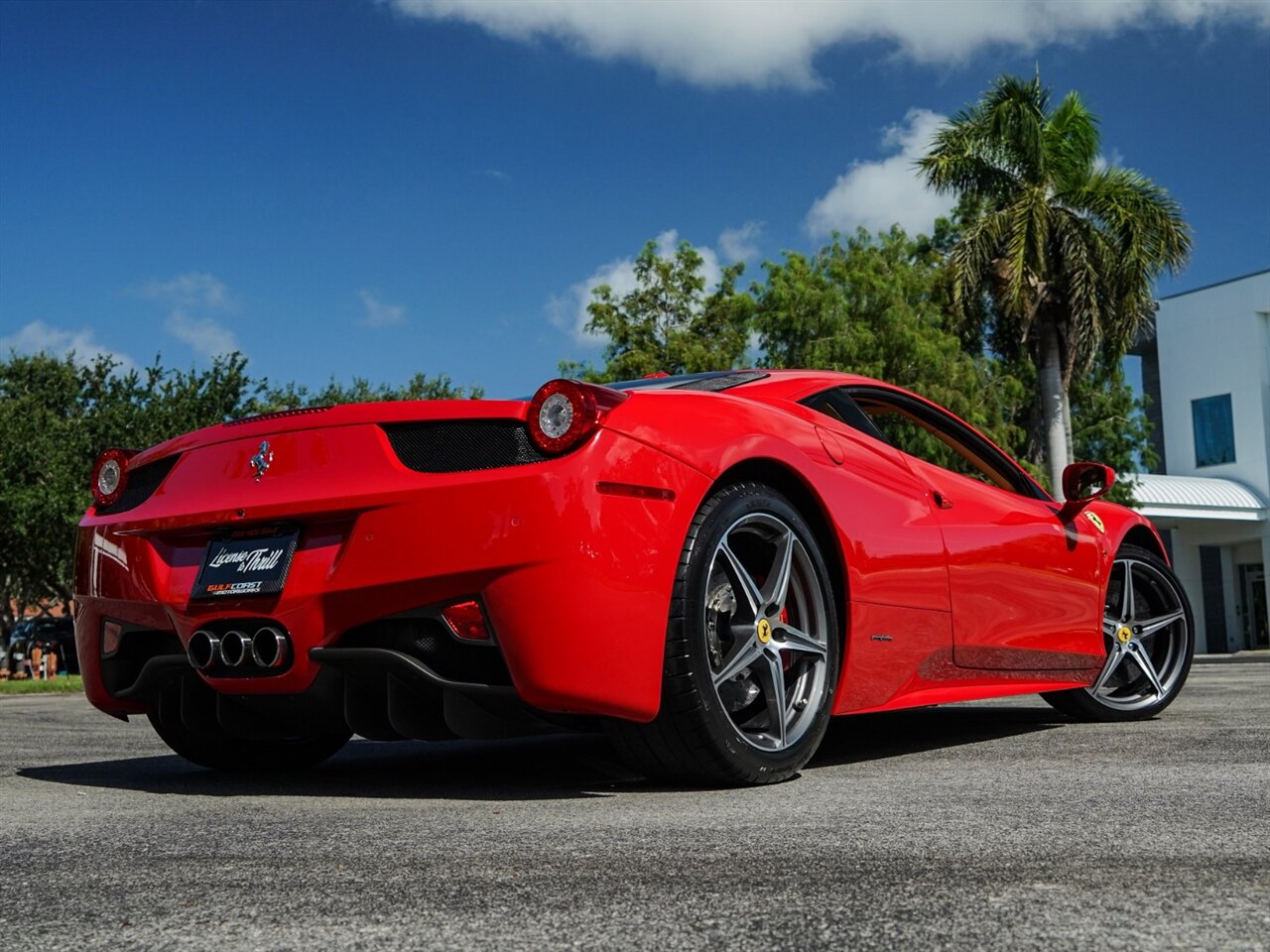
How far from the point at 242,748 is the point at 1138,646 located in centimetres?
378

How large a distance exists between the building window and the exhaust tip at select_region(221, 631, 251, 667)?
131 feet

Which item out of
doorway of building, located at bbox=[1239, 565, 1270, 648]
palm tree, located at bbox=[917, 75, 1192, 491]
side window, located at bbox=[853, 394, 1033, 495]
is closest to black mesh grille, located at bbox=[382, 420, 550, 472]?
side window, located at bbox=[853, 394, 1033, 495]

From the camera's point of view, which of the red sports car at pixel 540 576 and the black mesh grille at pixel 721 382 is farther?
the black mesh grille at pixel 721 382

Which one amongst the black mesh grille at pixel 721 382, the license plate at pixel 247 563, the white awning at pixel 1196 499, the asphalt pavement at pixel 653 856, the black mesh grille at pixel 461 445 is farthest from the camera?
the white awning at pixel 1196 499

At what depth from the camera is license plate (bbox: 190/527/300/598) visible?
3584 millimetres

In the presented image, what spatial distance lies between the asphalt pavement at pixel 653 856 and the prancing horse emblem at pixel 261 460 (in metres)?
0.89

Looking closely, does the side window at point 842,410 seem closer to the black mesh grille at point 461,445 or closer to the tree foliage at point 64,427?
the black mesh grille at point 461,445

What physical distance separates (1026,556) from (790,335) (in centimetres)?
2225

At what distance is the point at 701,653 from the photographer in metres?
3.56

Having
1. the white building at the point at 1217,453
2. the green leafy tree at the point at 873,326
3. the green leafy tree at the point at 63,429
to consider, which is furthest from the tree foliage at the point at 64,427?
the white building at the point at 1217,453

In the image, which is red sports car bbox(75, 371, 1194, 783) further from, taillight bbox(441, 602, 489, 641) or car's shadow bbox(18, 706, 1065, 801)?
car's shadow bbox(18, 706, 1065, 801)

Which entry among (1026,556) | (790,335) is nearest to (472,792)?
(1026,556)

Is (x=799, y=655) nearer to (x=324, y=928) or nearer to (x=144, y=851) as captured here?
(x=144, y=851)

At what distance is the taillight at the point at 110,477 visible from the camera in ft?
14.0
